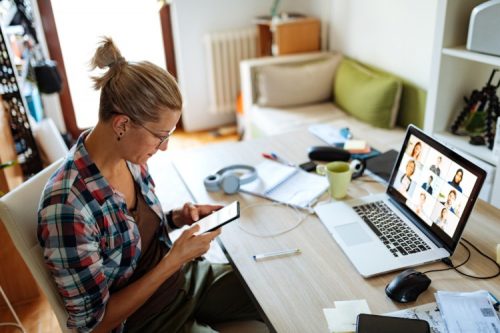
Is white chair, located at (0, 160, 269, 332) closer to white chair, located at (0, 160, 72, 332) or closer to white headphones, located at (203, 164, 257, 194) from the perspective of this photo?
white chair, located at (0, 160, 72, 332)

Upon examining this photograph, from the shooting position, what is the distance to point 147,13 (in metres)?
3.60

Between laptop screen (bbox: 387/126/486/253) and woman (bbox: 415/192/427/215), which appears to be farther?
woman (bbox: 415/192/427/215)

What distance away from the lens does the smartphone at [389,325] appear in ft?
3.06

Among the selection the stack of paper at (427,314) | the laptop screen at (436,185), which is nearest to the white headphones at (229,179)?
the laptop screen at (436,185)

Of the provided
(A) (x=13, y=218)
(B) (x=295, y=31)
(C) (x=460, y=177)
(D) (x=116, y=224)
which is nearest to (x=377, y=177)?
(C) (x=460, y=177)

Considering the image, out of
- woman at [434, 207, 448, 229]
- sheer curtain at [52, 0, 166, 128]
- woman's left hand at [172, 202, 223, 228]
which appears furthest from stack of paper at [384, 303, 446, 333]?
sheer curtain at [52, 0, 166, 128]

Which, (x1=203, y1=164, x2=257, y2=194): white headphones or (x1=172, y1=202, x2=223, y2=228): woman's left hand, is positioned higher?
(x1=203, y1=164, x2=257, y2=194): white headphones

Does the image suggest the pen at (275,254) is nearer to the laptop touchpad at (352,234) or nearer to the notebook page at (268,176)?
the laptop touchpad at (352,234)

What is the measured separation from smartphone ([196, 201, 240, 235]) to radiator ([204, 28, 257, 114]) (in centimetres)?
253

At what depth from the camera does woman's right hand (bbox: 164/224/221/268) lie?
119 cm

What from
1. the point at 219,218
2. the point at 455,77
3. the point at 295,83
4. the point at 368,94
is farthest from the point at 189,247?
the point at 295,83

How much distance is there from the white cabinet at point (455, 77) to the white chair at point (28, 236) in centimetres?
167

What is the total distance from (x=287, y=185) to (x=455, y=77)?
1.08 m

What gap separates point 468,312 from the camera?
995mm
